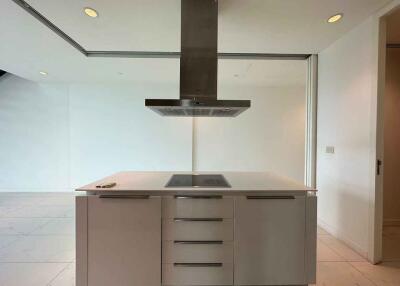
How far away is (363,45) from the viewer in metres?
2.52

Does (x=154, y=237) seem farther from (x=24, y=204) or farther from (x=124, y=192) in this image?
(x=24, y=204)

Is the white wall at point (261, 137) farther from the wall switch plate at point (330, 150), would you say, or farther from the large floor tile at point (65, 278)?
the large floor tile at point (65, 278)

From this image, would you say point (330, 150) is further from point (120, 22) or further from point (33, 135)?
point (33, 135)

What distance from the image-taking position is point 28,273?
220 cm

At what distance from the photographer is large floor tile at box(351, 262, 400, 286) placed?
208cm

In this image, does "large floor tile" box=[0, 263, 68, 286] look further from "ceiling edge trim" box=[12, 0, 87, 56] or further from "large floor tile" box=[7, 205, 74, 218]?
"ceiling edge trim" box=[12, 0, 87, 56]

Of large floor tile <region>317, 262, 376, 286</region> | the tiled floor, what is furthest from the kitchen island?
the tiled floor

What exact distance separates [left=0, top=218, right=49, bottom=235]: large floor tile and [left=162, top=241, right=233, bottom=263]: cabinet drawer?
2.49 m

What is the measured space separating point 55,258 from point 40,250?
1.05ft

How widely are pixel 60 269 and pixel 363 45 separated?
3.88m

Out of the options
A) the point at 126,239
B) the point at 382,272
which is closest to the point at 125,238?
the point at 126,239

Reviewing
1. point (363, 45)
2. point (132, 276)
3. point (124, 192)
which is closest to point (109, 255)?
point (132, 276)

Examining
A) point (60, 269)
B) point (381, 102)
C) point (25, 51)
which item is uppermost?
point (25, 51)

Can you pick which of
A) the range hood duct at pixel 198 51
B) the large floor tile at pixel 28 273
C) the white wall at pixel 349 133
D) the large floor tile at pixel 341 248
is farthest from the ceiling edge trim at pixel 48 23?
the large floor tile at pixel 341 248
